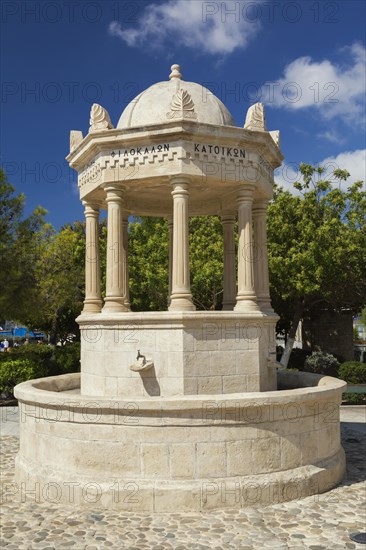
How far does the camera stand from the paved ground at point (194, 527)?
7430 mm

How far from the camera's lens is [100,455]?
904 centimetres

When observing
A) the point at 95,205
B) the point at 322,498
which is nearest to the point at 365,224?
the point at 95,205

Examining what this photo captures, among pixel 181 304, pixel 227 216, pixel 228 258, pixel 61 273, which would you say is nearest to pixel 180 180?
pixel 181 304

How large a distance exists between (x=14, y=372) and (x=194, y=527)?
15.1m

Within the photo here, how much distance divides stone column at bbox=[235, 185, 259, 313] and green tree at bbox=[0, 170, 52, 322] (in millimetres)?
13492

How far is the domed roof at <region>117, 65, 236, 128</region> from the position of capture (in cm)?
1163

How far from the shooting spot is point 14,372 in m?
21.5

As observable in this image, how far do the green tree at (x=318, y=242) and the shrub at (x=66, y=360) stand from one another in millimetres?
10543

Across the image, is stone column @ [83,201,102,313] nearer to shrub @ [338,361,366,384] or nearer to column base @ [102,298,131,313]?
column base @ [102,298,131,313]

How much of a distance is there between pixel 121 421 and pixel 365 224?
20.4m

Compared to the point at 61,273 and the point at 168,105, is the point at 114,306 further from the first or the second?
the point at 61,273

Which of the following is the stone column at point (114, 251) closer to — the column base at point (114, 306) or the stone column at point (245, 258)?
the column base at point (114, 306)

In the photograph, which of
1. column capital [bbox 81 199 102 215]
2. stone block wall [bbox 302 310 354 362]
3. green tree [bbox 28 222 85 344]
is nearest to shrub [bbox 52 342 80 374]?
green tree [bbox 28 222 85 344]

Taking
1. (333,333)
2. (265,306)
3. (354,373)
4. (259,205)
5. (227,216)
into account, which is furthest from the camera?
(333,333)
